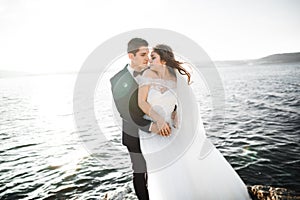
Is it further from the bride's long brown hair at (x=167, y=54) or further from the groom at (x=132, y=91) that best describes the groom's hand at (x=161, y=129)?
the bride's long brown hair at (x=167, y=54)

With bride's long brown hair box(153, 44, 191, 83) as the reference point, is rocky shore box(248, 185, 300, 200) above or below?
below

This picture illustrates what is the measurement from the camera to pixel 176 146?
13.5 feet

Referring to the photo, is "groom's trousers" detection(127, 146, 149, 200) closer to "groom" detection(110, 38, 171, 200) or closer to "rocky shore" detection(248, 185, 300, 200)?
"groom" detection(110, 38, 171, 200)

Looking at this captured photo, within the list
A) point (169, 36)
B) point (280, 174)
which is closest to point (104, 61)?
point (169, 36)

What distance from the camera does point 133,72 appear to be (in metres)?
4.12

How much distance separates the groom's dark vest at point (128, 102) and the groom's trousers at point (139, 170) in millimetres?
288

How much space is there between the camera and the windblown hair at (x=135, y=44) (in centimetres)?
408

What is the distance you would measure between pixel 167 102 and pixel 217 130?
9.96 m

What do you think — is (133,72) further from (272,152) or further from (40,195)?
(272,152)

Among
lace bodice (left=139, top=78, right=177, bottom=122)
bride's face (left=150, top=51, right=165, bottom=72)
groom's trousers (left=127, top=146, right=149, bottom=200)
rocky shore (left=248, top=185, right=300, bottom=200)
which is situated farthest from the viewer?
rocky shore (left=248, top=185, right=300, bottom=200)

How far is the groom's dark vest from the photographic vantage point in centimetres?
403

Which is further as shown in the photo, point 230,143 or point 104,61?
point 230,143

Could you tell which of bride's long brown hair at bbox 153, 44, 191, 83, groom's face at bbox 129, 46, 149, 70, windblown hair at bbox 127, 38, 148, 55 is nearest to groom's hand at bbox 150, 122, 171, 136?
bride's long brown hair at bbox 153, 44, 191, 83

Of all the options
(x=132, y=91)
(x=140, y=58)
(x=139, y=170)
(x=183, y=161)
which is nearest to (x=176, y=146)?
(x=183, y=161)
